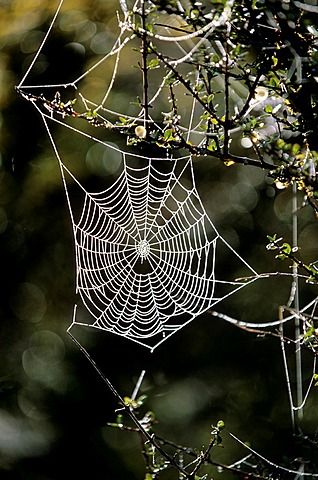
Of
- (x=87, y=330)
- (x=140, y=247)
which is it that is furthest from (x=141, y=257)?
(x=87, y=330)

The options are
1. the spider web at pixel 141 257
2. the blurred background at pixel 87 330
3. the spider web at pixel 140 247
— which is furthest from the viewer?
the blurred background at pixel 87 330

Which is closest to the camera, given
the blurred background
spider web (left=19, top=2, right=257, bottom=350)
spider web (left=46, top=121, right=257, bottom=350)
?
spider web (left=19, top=2, right=257, bottom=350)

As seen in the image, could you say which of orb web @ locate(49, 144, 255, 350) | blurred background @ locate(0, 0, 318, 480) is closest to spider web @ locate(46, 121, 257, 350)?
orb web @ locate(49, 144, 255, 350)

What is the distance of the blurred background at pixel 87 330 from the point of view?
4387mm

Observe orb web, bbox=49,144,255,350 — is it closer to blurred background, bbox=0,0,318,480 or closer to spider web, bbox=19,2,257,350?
spider web, bbox=19,2,257,350

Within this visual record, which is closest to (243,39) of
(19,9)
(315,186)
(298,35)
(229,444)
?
(298,35)

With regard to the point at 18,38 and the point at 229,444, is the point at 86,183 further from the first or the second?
the point at 229,444

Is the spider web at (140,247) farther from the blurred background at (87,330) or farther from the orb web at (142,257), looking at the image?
the blurred background at (87,330)

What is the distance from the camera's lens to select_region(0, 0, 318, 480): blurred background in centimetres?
439

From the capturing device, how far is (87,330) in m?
4.62

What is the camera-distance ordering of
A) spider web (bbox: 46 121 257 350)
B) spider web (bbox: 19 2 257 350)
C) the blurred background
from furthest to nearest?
the blurred background
spider web (bbox: 46 121 257 350)
spider web (bbox: 19 2 257 350)

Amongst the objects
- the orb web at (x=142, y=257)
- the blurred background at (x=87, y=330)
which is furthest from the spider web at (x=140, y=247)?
the blurred background at (x=87, y=330)

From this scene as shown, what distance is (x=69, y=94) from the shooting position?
4418mm

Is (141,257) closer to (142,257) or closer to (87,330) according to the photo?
(142,257)
